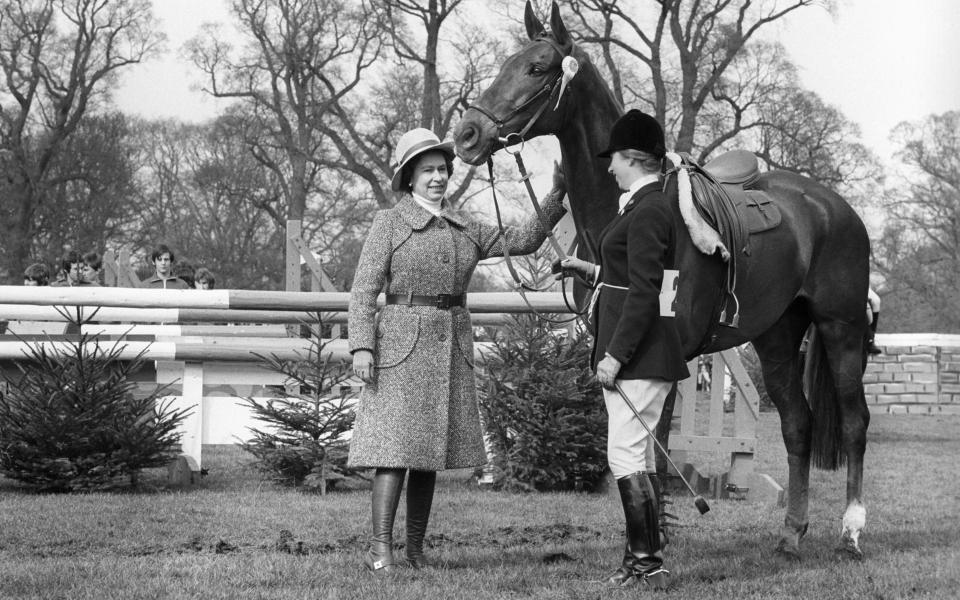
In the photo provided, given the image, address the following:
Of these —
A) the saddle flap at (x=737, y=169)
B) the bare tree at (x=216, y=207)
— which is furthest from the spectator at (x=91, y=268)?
the bare tree at (x=216, y=207)

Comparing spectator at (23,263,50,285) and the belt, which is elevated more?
spectator at (23,263,50,285)

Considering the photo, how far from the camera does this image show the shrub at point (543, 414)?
8.02m

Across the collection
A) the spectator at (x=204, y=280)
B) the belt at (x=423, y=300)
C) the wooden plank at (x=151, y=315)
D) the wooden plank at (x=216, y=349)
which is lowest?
the wooden plank at (x=216, y=349)

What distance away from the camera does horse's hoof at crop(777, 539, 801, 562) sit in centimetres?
555

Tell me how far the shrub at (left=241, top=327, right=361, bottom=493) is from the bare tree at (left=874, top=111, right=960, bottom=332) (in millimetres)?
4891

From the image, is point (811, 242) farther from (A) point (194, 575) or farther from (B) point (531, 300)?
(A) point (194, 575)

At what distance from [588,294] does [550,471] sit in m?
3.05

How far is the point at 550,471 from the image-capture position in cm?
808

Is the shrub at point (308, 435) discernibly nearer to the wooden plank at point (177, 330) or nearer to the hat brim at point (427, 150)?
the wooden plank at point (177, 330)

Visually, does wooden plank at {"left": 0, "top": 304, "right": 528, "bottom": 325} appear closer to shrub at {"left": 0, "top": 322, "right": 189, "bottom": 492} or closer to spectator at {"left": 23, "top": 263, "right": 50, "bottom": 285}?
shrub at {"left": 0, "top": 322, "right": 189, "bottom": 492}

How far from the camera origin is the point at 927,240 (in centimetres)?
1786

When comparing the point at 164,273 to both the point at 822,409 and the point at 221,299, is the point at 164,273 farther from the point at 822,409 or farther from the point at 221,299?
the point at 822,409

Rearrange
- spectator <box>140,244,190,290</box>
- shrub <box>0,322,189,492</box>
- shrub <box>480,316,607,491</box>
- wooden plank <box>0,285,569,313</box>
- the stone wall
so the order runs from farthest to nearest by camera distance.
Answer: the stone wall
spectator <box>140,244,190,290</box>
shrub <box>480,316,607,491</box>
wooden plank <box>0,285,569,313</box>
shrub <box>0,322,189,492</box>

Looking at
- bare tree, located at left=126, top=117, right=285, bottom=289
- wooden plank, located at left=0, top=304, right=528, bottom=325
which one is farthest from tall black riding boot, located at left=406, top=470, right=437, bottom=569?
bare tree, located at left=126, top=117, right=285, bottom=289
